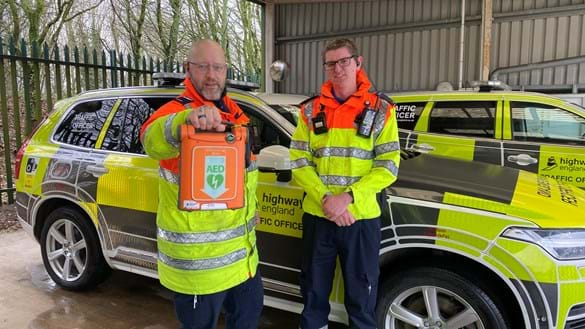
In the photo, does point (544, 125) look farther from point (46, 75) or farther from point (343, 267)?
point (46, 75)

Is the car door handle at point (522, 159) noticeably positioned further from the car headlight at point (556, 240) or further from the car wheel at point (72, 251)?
the car wheel at point (72, 251)

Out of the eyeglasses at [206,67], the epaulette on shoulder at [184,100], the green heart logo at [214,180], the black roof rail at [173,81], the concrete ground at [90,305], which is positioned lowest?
the concrete ground at [90,305]

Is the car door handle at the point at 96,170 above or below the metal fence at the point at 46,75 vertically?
below

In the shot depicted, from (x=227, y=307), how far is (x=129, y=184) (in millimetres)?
1450

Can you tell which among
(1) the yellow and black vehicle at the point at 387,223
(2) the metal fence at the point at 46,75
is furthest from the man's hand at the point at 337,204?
(2) the metal fence at the point at 46,75

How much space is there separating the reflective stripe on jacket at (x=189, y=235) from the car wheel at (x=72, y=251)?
1.92 meters

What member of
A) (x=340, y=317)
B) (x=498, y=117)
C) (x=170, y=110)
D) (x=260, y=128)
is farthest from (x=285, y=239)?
(x=498, y=117)

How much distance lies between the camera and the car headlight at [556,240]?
2.21 m

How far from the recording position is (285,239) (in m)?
2.85

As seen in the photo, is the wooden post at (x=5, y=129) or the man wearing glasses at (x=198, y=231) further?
the wooden post at (x=5, y=129)

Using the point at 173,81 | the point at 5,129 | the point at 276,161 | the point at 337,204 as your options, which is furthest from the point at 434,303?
the point at 5,129

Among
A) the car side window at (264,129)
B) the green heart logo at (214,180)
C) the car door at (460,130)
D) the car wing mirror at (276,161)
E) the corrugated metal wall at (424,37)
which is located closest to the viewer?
the green heart logo at (214,180)

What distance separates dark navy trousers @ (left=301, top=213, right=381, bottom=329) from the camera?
7.84 feet

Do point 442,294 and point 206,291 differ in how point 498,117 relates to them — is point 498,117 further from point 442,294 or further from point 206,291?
point 206,291
